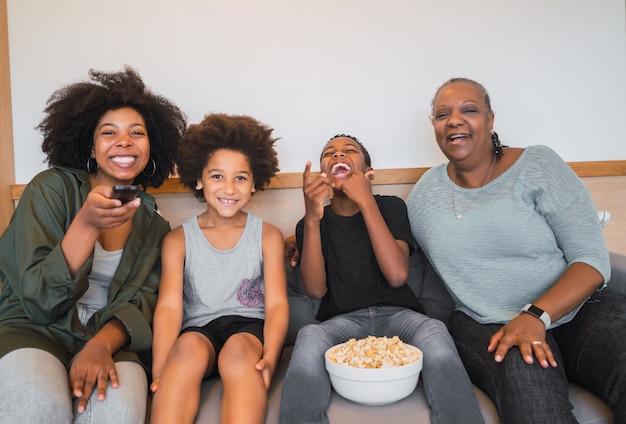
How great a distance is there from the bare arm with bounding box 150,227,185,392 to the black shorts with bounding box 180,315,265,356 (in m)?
0.05

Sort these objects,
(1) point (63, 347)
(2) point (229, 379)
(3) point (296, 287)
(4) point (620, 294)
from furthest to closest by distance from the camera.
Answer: (3) point (296, 287) < (4) point (620, 294) < (1) point (63, 347) < (2) point (229, 379)

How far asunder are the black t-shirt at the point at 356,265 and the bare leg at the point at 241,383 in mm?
361

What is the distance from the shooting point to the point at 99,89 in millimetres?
1732

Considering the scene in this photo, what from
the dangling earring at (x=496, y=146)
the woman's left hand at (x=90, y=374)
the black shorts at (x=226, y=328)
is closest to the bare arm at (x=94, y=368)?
the woman's left hand at (x=90, y=374)

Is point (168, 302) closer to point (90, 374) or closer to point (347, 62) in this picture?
point (90, 374)

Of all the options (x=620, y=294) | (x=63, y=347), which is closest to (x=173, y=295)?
(x=63, y=347)

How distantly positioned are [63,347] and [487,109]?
4.64ft

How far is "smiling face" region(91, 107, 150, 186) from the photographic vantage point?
64.9 inches

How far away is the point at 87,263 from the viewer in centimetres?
142

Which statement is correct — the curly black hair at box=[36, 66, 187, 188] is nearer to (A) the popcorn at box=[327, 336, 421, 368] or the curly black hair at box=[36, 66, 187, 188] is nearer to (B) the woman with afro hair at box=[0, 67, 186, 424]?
(B) the woman with afro hair at box=[0, 67, 186, 424]

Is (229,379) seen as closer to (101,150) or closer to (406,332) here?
(406,332)

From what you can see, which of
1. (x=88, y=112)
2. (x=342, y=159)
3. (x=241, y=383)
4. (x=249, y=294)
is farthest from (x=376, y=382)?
(x=88, y=112)

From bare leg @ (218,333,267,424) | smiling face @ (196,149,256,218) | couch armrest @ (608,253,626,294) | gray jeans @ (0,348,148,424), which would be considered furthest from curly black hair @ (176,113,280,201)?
couch armrest @ (608,253,626,294)

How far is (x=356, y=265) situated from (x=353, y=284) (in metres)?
0.06
